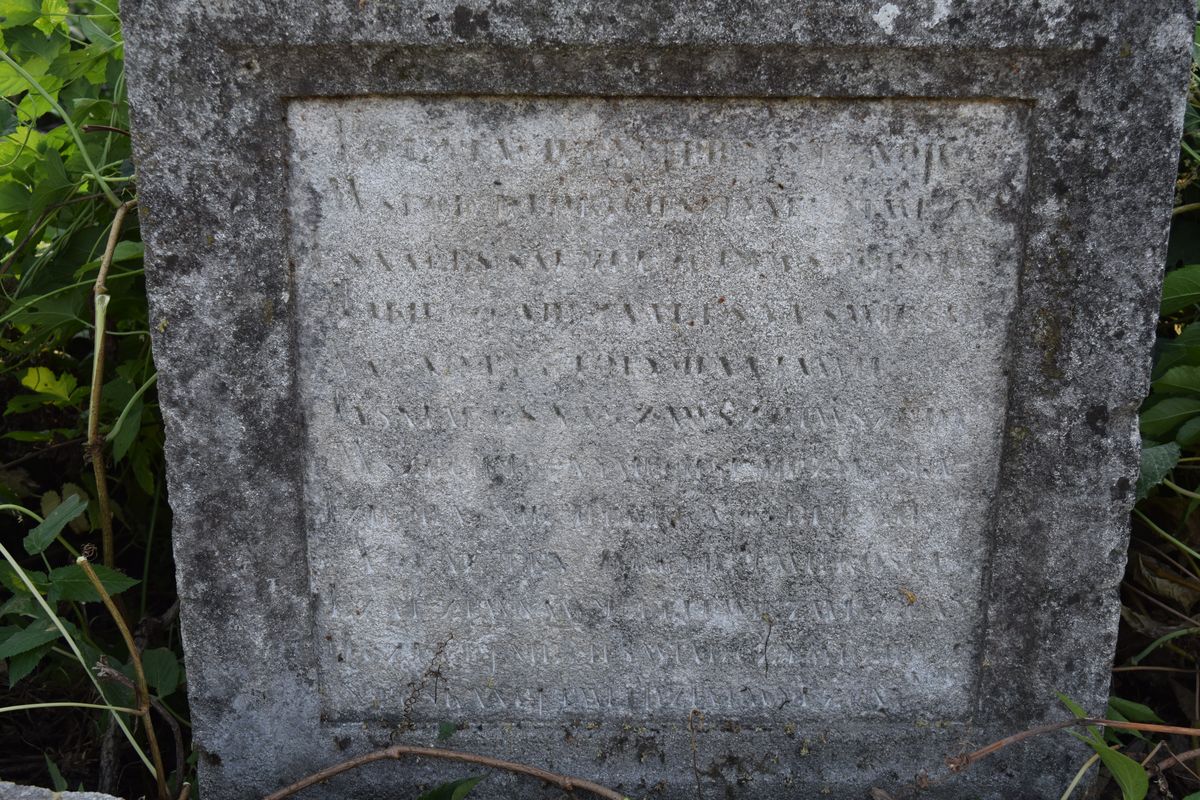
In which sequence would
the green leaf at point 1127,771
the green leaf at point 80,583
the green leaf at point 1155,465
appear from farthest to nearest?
the green leaf at point 1155,465 → the green leaf at point 80,583 → the green leaf at point 1127,771

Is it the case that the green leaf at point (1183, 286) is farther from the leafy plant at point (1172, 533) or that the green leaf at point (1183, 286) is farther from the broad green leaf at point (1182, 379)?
the broad green leaf at point (1182, 379)

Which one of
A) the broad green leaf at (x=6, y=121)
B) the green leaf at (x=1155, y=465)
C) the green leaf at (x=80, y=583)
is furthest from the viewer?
the broad green leaf at (x=6, y=121)

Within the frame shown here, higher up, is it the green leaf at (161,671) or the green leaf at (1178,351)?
the green leaf at (1178,351)

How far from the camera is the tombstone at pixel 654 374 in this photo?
5.78 ft

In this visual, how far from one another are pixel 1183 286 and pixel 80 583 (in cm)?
241

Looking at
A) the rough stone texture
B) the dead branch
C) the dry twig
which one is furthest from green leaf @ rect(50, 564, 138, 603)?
the dead branch

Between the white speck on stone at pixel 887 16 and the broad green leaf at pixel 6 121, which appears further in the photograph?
the broad green leaf at pixel 6 121

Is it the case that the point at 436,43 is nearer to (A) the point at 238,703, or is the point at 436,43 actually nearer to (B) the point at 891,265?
(B) the point at 891,265

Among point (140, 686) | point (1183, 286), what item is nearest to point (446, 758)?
point (140, 686)

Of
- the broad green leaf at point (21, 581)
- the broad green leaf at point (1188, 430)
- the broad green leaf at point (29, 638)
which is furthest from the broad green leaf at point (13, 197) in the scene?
the broad green leaf at point (1188, 430)

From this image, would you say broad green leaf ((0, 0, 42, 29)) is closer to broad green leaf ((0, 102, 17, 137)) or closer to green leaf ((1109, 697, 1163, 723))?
broad green leaf ((0, 102, 17, 137))

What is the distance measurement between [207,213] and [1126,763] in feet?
6.10

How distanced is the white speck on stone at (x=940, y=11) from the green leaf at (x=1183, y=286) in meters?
0.88

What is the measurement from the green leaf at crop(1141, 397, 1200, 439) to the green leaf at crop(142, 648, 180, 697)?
224 cm
